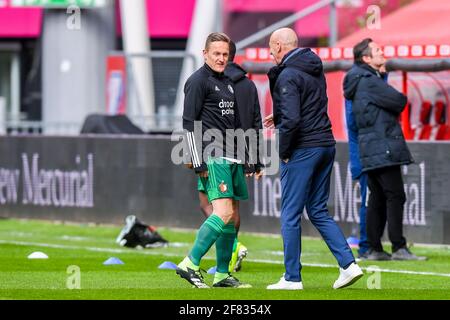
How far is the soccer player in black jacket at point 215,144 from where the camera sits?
39.3ft

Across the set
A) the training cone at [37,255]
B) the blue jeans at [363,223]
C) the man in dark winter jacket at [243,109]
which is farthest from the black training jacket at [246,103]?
the training cone at [37,255]

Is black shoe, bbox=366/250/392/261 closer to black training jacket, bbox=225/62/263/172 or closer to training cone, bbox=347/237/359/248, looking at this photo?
training cone, bbox=347/237/359/248

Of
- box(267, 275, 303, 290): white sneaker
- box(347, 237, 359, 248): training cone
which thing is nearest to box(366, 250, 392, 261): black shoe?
box(347, 237, 359, 248): training cone

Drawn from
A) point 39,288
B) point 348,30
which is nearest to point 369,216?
point 39,288

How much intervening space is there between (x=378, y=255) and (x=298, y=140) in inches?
145

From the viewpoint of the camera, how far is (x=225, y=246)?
12.3m

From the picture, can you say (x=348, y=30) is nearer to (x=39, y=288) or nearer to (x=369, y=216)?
(x=369, y=216)

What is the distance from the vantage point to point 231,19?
35000mm

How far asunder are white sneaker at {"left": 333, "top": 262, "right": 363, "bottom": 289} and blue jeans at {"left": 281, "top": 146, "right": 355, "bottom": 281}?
5cm

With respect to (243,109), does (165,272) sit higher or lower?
lower

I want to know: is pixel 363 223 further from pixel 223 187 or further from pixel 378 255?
pixel 223 187

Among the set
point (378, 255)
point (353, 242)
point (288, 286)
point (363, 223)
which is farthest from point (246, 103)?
point (353, 242)

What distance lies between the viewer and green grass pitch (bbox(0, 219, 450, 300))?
11.5 metres

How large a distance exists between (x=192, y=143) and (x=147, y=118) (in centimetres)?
1323
